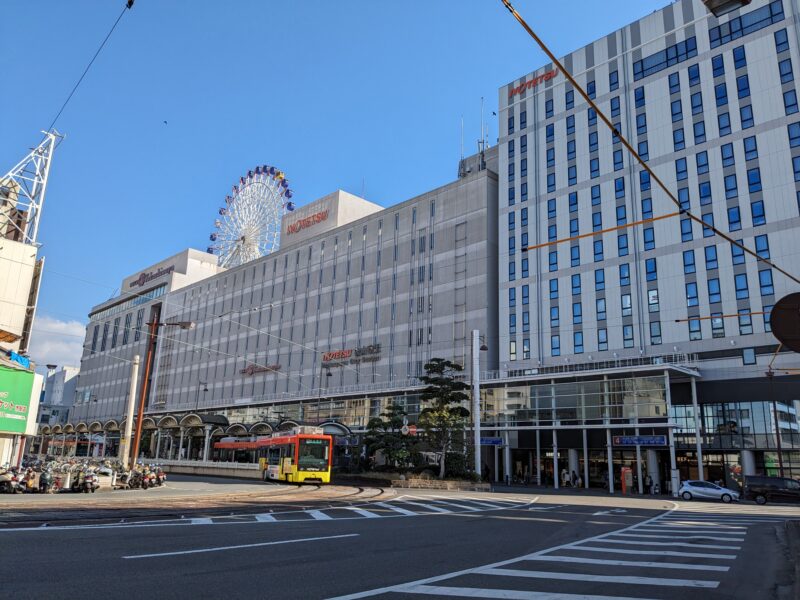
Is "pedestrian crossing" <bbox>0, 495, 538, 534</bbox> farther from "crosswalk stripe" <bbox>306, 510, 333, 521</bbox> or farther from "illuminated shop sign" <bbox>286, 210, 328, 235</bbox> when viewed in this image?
"illuminated shop sign" <bbox>286, 210, 328, 235</bbox>

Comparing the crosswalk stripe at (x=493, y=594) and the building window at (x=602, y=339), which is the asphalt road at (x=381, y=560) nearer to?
the crosswalk stripe at (x=493, y=594)

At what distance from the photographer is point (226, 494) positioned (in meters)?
25.2

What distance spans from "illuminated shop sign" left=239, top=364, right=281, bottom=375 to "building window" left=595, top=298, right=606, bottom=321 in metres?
47.2

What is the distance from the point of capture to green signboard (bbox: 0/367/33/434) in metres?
28.5

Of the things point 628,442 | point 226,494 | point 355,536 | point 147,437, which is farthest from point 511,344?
point 147,437

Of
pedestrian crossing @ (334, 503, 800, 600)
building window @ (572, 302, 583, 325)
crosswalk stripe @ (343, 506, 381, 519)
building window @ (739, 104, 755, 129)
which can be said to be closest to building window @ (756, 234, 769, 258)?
building window @ (739, 104, 755, 129)

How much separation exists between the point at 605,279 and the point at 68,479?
155ft

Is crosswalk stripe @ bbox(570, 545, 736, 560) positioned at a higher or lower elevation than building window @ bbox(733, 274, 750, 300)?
lower

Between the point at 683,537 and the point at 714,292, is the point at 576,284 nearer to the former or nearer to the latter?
the point at 714,292

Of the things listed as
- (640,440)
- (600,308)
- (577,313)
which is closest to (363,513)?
(640,440)

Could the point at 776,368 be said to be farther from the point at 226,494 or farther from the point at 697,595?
the point at 697,595

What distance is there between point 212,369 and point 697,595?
322 ft

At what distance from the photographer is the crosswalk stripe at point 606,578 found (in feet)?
30.5

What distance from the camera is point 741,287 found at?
49.2 m
